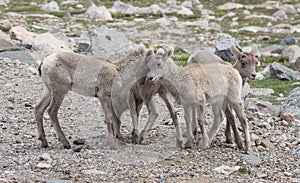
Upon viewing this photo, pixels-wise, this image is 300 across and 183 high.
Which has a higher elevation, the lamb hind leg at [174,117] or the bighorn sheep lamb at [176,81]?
the bighorn sheep lamb at [176,81]

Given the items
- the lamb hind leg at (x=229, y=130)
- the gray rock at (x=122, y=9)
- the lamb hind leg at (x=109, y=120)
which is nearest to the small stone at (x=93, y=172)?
the lamb hind leg at (x=109, y=120)

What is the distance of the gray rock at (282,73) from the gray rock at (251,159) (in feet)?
35.3

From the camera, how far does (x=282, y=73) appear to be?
22828 millimetres

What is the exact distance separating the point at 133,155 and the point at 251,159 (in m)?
2.09

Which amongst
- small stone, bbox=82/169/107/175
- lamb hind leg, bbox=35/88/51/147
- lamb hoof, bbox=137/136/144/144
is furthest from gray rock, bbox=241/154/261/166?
lamb hind leg, bbox=35/88/51/147

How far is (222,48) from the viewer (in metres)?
25.4

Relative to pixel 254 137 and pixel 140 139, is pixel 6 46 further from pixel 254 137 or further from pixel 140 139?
pixel 254 137

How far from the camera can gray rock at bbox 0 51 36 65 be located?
70.0 ft

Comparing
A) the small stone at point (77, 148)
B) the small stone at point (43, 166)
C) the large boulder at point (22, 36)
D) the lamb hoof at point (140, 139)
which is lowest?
the large boulder at point (22, 36)

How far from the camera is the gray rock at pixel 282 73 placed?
22727 millimetres

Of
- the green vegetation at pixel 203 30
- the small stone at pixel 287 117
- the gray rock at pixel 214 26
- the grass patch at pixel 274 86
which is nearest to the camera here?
the small stone at pixel 287 117

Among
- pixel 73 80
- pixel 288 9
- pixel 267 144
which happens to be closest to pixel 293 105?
pixel 267 144

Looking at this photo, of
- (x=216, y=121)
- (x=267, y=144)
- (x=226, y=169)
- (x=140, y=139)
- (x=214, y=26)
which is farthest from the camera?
(x=214, y=26)

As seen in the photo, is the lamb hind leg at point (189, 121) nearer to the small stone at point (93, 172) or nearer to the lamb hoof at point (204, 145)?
the lamb hoof at point (204, 145)
